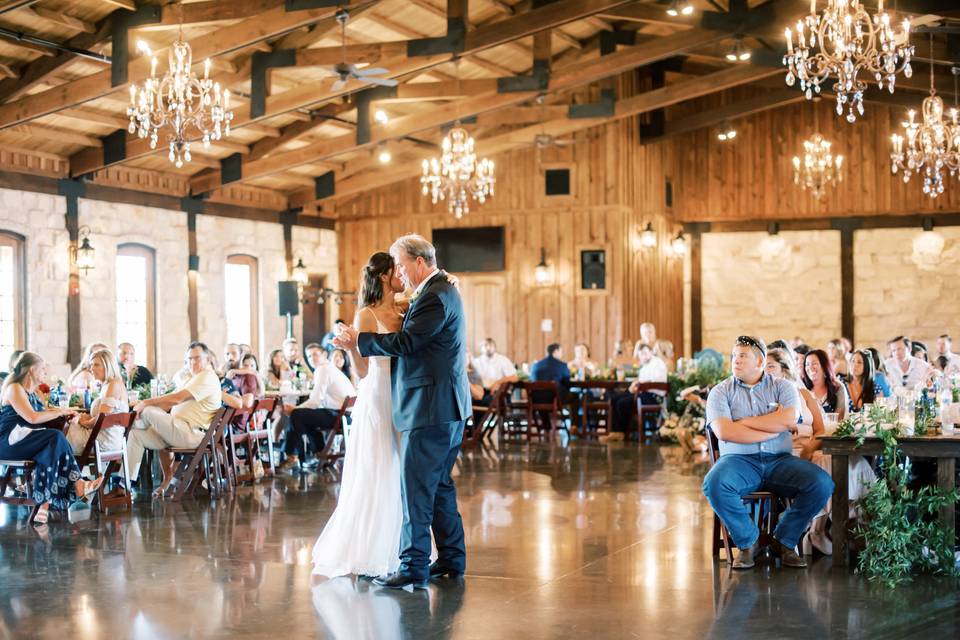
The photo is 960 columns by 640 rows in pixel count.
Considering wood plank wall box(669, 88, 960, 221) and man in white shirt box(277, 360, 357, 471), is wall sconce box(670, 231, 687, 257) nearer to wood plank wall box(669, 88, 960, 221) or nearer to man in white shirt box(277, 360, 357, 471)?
wood plank wall box(669, 88, 960, 221)

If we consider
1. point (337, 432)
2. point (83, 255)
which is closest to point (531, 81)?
point (337, 432)

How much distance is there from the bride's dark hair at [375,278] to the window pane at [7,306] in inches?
348

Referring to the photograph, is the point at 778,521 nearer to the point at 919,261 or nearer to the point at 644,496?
the point at 644,496

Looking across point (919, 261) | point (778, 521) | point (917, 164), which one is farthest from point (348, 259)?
point (778, 521)

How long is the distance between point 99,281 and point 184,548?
8.41 meters

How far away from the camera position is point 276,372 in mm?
12312

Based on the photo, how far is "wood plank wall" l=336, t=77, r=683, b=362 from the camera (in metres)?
17.2

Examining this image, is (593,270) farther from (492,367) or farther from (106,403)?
(106,403)

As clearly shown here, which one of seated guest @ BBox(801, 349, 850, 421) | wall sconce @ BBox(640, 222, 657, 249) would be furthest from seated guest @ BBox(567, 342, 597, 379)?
seated guest @ BBox(801, 349, 850, 421)

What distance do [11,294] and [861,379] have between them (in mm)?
9758

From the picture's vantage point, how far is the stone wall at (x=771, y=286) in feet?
60.3

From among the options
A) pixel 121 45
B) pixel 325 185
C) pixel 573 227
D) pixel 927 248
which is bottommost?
pixel 927 248

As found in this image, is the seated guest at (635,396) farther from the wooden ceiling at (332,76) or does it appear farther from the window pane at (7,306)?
the window pane at (7,306)

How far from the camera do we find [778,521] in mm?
6039
